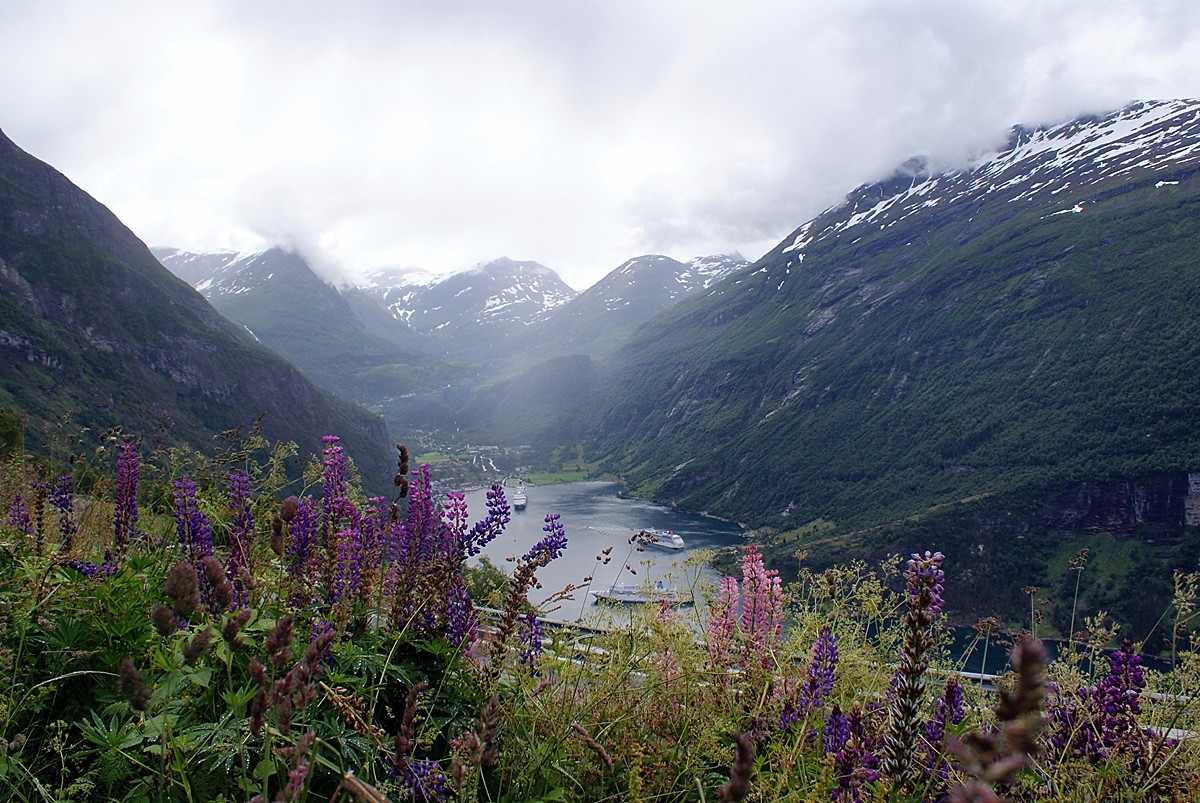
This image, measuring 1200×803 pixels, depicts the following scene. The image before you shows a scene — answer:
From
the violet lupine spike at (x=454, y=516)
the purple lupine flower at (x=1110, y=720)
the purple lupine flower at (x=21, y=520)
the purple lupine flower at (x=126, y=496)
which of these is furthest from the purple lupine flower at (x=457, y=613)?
the purple lupine flower at (x=21, y=520)

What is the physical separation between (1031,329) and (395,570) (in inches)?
9138

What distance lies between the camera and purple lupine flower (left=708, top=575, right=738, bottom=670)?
3.55 meters

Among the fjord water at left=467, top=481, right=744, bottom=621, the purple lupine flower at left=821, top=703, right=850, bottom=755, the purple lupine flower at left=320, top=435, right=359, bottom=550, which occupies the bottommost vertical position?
the fjord water at left=467, top=481, right=744, bottom=621

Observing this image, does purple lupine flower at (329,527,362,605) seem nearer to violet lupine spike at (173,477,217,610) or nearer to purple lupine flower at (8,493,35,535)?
violet lupine spike at (173,477,217,610)

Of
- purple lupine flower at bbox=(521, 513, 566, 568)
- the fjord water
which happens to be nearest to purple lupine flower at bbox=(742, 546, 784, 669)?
purple lupine flower at bbox=(521, 513, 566, 568)

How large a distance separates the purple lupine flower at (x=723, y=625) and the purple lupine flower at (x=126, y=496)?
3.78 meters

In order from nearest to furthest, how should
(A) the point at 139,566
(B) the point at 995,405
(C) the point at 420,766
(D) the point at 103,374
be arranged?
(C) the point at 420,766
(A) the point at 139,566
(D) the point at 103,374
(B) the point at 995,405

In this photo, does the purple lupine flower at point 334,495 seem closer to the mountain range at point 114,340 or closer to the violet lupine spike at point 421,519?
the violet lupine spike at point 421,519

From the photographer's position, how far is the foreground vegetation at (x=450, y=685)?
77.8 inches

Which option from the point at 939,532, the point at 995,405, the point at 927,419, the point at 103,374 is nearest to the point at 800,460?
the point at 927,419

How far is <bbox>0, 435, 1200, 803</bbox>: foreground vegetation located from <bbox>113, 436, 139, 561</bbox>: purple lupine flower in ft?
0.07

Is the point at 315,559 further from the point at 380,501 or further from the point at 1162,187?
the point at 1162,187

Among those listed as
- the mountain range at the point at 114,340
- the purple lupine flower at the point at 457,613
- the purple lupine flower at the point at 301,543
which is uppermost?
the mountain range at the point at 114,340

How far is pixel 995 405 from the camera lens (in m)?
179
